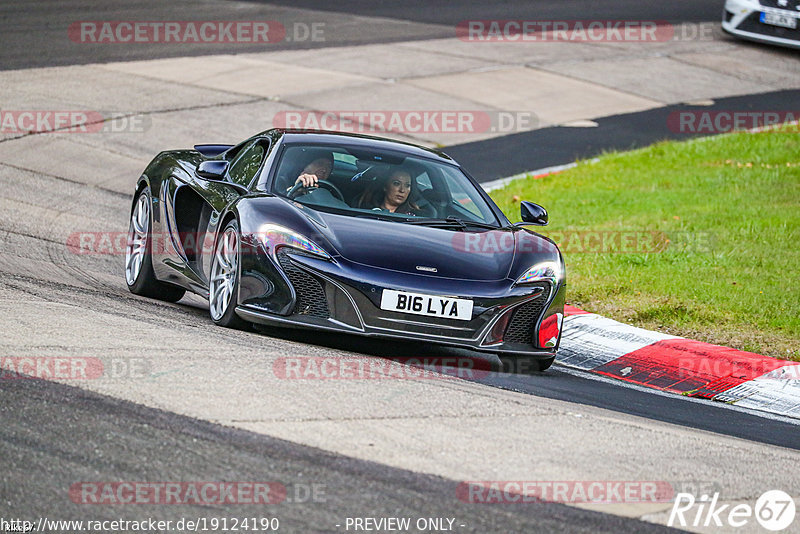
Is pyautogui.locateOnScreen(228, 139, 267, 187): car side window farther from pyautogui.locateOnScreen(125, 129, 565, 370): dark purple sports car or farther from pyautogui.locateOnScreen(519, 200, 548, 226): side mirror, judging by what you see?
pyautogui.locateOnScreen(519, 200, 548, 226): side mirror

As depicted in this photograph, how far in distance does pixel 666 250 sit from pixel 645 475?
642 centimetres

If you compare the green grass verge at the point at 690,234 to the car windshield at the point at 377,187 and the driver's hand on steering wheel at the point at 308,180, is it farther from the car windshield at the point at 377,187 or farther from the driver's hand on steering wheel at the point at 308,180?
the driver's hand on steering wheel at the point at 308,180

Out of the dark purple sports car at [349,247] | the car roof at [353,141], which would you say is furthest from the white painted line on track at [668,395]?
the car roof at [353,141]

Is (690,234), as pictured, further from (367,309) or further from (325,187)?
(367,309)

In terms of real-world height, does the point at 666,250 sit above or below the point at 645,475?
below

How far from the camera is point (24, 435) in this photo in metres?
4.73

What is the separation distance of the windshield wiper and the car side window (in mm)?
1181

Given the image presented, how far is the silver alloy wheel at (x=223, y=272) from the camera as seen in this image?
7.22 m

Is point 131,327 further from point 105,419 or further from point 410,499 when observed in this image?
point 410,499

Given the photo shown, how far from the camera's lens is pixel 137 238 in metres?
9.09

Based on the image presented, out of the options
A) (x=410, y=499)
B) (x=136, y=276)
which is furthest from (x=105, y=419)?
(x=136, y=276)

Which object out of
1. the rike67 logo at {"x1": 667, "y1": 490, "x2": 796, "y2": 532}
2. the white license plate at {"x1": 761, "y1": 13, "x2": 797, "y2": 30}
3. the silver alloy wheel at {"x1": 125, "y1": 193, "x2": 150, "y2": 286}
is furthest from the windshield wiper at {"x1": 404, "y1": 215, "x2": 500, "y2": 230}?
A: the white license plate at {"x1": 761, "y1": 13, "x2": 797, "y2": 30}

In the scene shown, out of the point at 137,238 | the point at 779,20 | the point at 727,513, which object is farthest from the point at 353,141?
the point at 779,20

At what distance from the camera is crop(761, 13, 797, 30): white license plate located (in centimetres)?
2403
